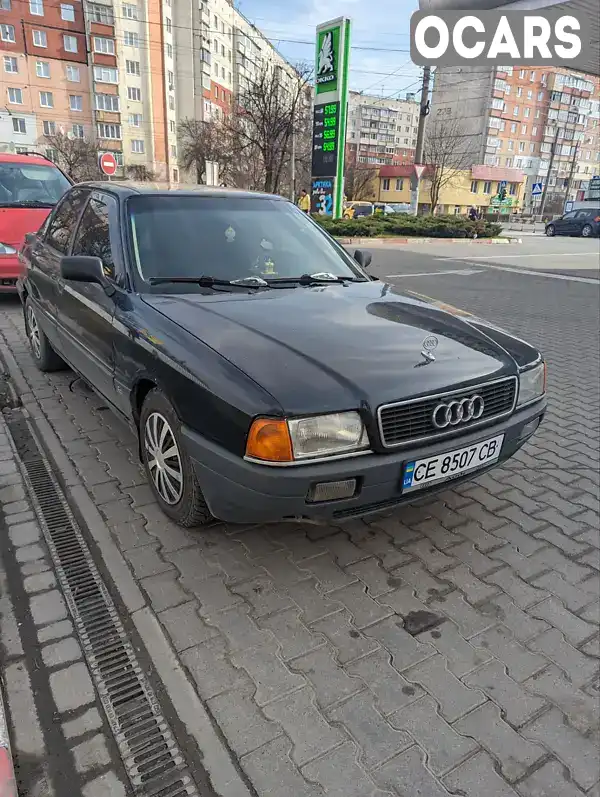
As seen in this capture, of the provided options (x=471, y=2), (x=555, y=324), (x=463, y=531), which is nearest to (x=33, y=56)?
(x=471, y=2)

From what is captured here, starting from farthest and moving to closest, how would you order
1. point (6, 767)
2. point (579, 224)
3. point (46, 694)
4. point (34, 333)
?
point (579, 224)
point (34, 333)
point (46, 694)
point (6, 767)

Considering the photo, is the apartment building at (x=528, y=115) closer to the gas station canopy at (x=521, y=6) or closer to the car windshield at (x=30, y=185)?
the gas station canopy at (x=521, y=6)

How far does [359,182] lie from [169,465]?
6506 centimetres

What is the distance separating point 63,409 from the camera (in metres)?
4.30

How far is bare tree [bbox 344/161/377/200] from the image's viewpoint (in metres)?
61.7

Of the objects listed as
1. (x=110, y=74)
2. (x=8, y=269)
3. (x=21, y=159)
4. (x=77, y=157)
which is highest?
(x=110, y=74)

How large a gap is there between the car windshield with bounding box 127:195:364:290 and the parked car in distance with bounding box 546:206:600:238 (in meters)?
32.8

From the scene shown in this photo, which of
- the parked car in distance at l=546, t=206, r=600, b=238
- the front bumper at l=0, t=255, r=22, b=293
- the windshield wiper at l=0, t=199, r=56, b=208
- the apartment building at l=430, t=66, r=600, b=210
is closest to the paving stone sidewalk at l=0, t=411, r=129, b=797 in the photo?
the front bumper at l=0, t=255, r=22, b=293

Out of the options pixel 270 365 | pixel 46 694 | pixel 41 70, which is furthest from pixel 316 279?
pixel 41 70

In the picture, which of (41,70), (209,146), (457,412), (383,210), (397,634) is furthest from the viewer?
(41,70)

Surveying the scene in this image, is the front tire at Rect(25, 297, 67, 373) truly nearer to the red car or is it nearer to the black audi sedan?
the black audi sedan

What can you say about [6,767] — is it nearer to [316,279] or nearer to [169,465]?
[169,465]

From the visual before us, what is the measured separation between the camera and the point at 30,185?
26.0 ft

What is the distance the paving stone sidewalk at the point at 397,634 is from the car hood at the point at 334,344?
36.3 inches
